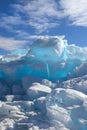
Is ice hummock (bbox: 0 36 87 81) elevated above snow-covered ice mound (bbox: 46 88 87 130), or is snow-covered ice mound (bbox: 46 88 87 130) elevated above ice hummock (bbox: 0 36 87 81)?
ice hummock (bbox: 0 36 87 81)

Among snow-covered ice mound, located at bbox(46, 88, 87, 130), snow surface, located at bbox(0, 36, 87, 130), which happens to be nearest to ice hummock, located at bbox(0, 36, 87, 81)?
snow surface, located at bbox(0, 36, 87, 130)

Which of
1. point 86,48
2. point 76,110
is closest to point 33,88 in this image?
point 76,110

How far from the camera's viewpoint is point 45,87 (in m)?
15.0

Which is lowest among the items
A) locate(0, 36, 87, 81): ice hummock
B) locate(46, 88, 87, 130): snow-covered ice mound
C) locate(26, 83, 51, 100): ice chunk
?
locate(46, 88, 87, 130): snow-covered ice mound

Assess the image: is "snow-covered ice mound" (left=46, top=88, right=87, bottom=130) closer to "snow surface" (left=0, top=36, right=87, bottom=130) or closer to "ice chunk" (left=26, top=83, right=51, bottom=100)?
"snow surface" (left=0, top=36, right=87, bottom=130)

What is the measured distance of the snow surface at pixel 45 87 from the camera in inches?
447

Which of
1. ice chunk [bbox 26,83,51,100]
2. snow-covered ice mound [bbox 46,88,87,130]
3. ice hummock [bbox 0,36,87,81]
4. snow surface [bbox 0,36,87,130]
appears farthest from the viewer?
ice hummock [bbox 0,36,87,81]

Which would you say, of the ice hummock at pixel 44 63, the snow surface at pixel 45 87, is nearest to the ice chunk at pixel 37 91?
the snow surface at pixel 45 87

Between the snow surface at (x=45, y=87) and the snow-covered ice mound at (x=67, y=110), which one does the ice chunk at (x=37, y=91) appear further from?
the snow-covered ice mound at (x=67, y=110)

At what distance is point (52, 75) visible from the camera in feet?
56.8

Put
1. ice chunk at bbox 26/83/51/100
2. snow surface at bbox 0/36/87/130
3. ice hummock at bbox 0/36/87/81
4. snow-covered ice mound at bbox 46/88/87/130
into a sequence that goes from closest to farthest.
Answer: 1. snow-covered ice mound at bbox 46/88/87/130
2. snow surface at bbox 0/36/87/130
3. ice chunk at bbox 26/83/51/100
4. ice hummock at bbox 0/36/87/81

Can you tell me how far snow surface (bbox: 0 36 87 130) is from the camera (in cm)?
1135

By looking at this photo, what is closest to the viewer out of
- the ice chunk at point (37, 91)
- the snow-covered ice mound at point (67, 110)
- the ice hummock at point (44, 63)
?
the snow-covered ice mound at point (67, 110)

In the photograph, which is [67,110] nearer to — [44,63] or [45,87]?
[45,87]
